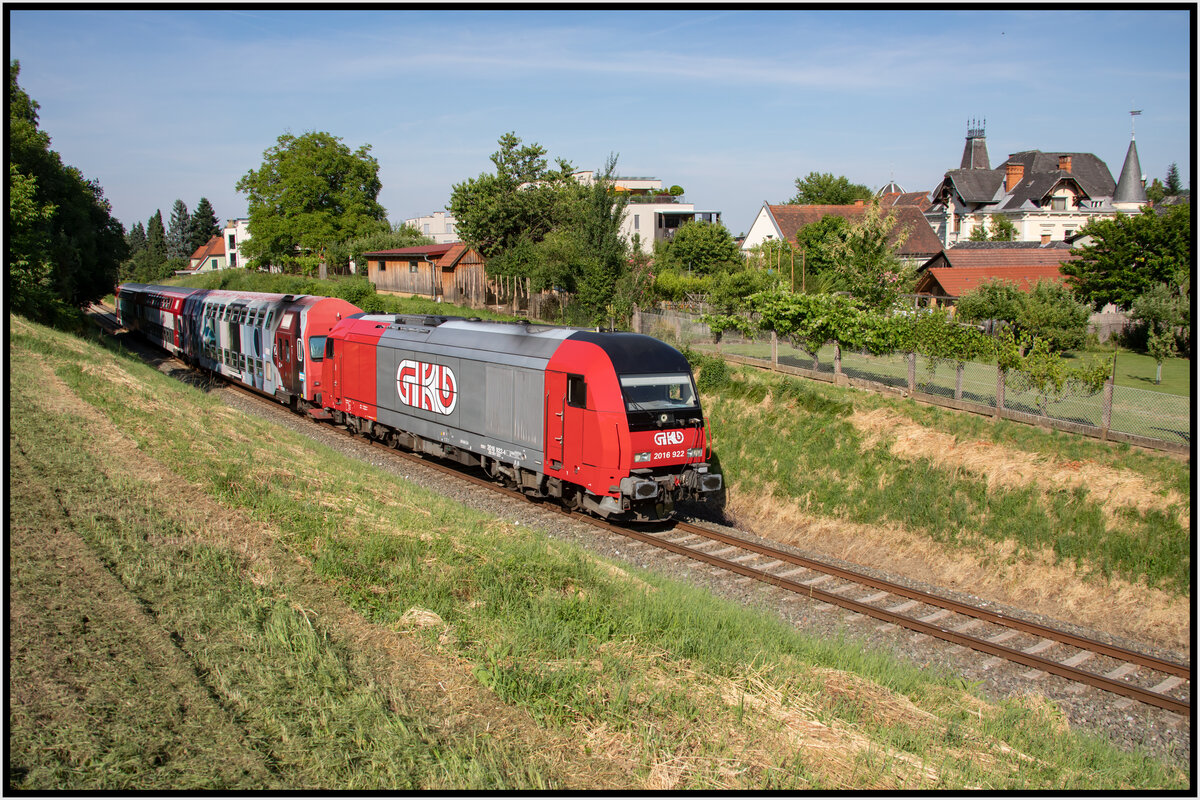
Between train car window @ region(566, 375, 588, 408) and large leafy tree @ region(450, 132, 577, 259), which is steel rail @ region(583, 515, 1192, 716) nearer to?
train car window @ region(566, 375, 588, 408)

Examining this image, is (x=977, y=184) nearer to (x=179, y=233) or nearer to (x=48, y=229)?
(x=48, y=229)

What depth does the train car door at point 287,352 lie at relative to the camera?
23153mm

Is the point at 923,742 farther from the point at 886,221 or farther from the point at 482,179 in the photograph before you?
the point at 482,179

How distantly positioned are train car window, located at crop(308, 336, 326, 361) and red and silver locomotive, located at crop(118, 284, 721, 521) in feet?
0.10

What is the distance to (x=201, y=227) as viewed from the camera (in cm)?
11888

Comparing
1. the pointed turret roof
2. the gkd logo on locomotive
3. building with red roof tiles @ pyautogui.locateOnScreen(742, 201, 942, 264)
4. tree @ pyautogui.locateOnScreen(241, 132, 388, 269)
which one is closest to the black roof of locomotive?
the gkd logo on locomotive

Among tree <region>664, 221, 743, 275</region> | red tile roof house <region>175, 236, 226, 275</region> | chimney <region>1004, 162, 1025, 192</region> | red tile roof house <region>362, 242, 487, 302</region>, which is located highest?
chimney <region>1004, 162, 1025, 192</region>

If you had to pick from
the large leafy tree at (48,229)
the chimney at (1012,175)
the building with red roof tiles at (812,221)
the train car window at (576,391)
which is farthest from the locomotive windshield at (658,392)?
the chimney at (1012,175)

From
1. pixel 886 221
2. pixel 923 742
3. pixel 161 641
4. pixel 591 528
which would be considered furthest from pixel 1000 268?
pixel 161 641

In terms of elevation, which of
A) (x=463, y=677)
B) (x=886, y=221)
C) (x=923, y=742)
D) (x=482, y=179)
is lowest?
(x=923, y=742)

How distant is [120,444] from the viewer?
12656 mm

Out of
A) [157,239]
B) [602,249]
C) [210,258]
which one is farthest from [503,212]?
[157,239]

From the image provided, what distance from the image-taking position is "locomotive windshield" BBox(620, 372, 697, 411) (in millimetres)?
13094

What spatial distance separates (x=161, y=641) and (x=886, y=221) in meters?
24.5
